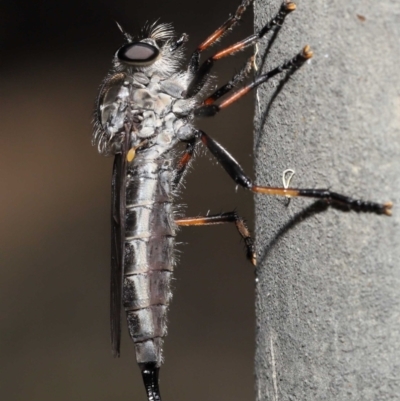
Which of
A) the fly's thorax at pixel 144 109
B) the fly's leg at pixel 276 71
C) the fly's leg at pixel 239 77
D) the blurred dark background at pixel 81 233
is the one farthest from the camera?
the blurred dark background at pixel 81 233

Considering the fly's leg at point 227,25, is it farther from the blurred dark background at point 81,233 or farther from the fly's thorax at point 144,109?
the blurred dark background at point 81,233

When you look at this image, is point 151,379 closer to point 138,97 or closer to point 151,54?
point 138,97

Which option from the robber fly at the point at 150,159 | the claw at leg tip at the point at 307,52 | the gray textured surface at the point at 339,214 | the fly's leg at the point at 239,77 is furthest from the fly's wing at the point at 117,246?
the claw at leg tip at the point at 307,52

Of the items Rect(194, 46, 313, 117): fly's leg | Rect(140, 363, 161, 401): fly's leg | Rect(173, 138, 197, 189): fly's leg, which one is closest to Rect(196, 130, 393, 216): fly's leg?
Rect(194, 46, 313, 117): fly's leg

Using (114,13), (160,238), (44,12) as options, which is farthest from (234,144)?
(160,238)

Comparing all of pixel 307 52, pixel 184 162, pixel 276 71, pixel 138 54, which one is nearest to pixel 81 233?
pixel 184 162
